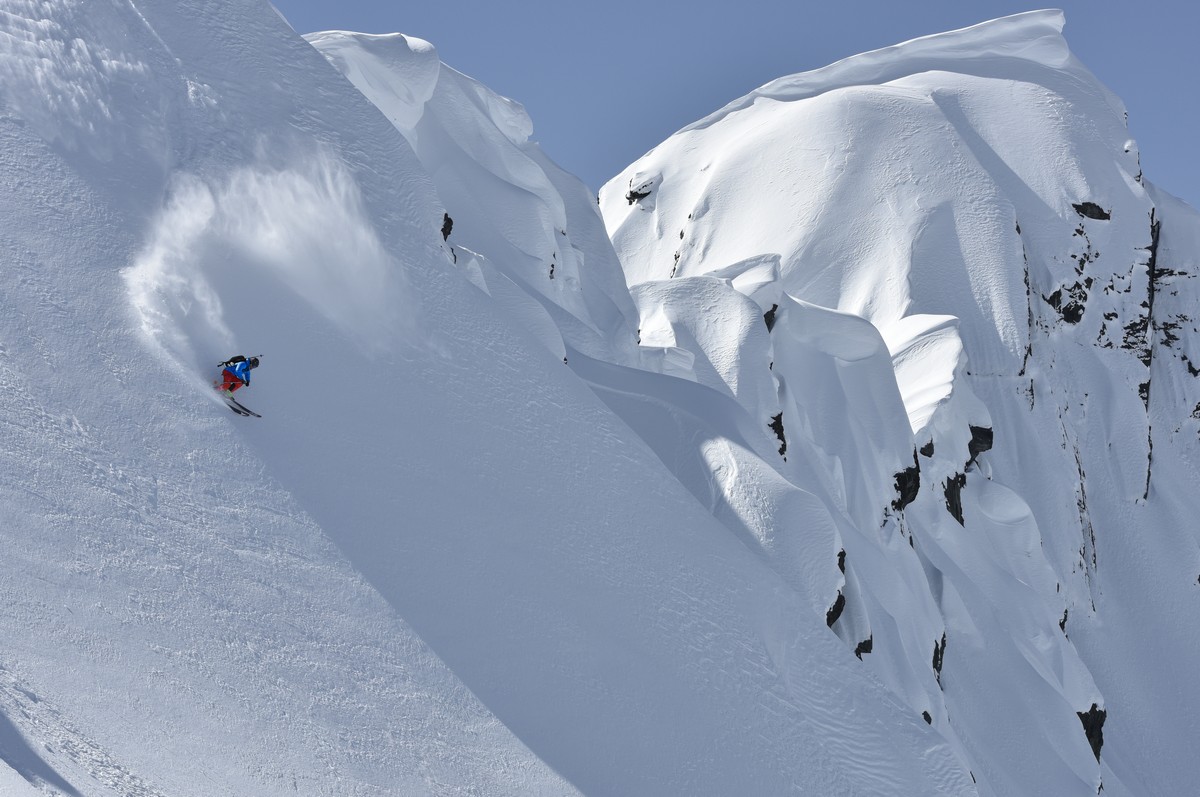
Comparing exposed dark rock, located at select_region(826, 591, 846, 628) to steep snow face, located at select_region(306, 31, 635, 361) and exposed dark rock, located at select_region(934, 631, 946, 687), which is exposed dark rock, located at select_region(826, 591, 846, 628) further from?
exposed dark rock, located at select_region(934, 631, 946, 687)

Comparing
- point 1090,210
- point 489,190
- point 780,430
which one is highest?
point 489,190

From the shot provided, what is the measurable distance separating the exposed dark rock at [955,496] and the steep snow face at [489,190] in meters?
19.3

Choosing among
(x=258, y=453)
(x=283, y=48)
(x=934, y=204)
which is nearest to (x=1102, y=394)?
(x=934, y=204)

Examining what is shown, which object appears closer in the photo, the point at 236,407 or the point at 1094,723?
the point at 236,407

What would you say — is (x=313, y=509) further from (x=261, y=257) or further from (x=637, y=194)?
(x=637, y=194)

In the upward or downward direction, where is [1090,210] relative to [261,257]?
downward

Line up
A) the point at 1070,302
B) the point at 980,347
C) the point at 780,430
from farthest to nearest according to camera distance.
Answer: the point at 1070,302
the point at 980,347
the point at 780,430

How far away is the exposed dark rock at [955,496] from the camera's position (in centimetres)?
4541

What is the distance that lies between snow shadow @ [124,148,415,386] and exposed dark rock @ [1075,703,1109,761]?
103 feet

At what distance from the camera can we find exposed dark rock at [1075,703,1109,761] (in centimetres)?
3822

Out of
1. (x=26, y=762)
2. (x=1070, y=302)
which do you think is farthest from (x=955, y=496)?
(x=26, y=762)

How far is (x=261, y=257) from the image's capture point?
54.9ft

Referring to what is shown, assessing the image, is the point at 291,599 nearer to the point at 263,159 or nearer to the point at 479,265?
the point at 263,159

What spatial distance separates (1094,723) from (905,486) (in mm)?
11299
